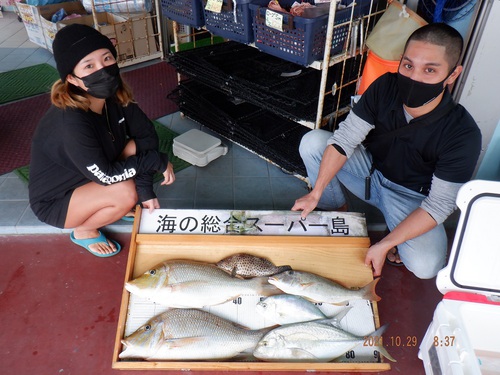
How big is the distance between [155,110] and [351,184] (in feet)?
7.78

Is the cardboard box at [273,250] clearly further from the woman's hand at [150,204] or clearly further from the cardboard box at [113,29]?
the cardboard box at [113,29]

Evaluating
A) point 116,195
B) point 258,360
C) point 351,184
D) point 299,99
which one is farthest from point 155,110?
point 258,360

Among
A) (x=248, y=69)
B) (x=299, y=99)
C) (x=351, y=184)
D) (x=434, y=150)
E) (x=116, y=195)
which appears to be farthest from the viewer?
(x=248, y=69)

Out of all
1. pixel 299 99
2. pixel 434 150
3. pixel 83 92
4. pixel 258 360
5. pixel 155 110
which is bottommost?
pixel 155 110

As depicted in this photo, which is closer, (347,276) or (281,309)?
(281,309)

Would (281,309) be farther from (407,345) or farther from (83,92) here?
(83,92)

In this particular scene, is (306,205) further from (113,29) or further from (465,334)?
(113,29)

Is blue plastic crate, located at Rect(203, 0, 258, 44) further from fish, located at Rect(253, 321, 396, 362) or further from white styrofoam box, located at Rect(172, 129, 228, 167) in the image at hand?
fish, located at Rect(253, 321, 396, 362)

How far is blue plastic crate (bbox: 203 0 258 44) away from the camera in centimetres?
277

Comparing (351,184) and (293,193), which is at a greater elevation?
(351,184)

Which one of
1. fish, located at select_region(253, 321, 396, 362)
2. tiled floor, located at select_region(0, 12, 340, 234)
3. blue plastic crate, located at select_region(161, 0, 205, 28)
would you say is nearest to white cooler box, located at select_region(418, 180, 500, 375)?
fish, located at select_region(253, 321, 396, 362)

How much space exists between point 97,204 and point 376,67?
6.37 feet

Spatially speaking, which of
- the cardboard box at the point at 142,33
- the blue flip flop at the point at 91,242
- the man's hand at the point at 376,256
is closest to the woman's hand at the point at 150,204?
the blue flip flop at the point at 91,242

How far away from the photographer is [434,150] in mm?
2008
